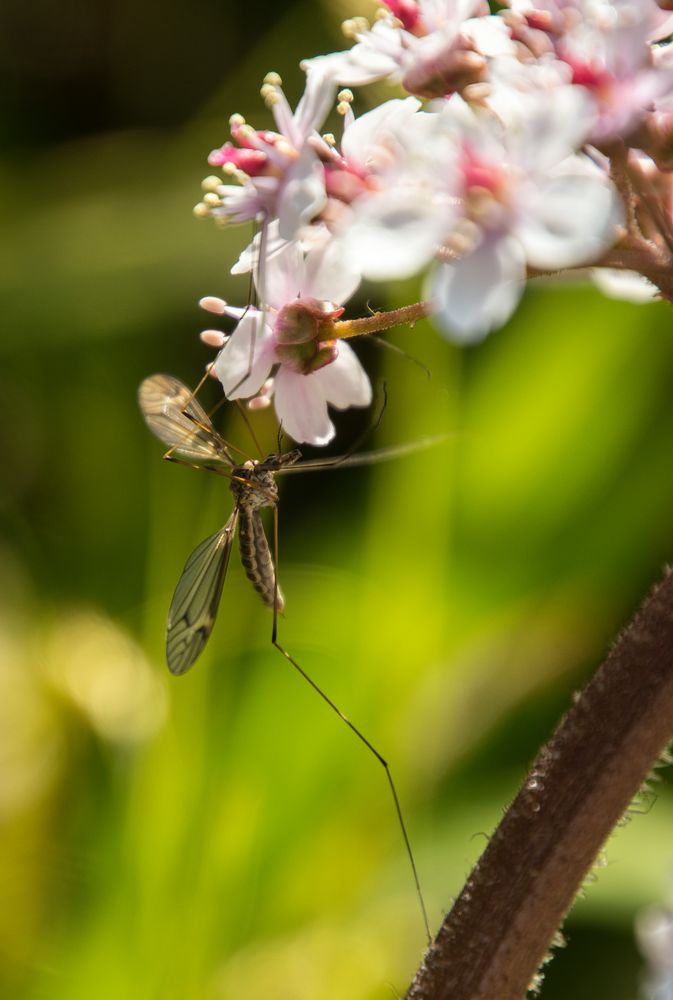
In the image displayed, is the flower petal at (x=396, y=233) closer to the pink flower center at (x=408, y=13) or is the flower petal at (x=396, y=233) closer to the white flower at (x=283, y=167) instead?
the white flower at (x=283, y=167)

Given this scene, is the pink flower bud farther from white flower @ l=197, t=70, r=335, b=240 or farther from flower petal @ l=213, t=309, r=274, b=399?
flower petal @ l=213, t=309, r=274, b=399

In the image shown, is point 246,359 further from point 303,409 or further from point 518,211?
point 518,211

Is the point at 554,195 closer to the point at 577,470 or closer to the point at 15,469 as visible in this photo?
the point at 577,470

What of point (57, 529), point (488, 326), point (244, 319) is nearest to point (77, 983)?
point (57, 529)

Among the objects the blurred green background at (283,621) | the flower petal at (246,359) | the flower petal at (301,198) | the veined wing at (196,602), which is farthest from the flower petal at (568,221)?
the blurred green background at (283,621)

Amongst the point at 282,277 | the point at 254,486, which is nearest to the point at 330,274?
the point at 282,277

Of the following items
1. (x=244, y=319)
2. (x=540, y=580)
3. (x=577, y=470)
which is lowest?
(x=540, y=580)
